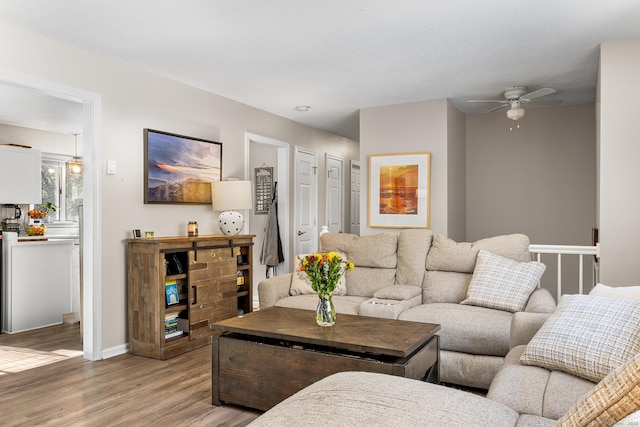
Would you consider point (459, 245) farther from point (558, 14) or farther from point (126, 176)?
point (126, 176)

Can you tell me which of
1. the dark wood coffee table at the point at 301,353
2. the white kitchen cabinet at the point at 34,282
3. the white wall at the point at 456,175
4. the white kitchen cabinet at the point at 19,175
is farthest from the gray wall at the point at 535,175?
the white kitchen cabinet at the point at 19,175

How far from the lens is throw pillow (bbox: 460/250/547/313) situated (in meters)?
3.24

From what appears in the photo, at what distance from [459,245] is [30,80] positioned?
3403 millimetres

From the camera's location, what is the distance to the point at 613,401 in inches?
39.8

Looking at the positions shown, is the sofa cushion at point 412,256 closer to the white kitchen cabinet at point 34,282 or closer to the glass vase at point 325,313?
the glass vase at point 325,313

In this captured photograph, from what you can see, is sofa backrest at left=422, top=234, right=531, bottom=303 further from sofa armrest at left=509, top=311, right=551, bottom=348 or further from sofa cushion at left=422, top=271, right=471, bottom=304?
sofa armrest at left=509, top=311, right=551, bottom=348

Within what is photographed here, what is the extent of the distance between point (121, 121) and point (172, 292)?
1.51 metres

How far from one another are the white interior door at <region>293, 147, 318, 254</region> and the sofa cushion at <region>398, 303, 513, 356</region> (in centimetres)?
341

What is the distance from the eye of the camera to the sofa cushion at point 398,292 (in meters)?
3.50

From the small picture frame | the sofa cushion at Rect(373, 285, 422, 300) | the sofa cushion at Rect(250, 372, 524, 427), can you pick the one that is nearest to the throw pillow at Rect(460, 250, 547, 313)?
the sofa cushion at Rect(373, 285, 422, 300)

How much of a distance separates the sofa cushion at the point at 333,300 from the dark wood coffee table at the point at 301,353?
594 millimetres

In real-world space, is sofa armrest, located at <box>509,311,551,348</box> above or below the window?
below

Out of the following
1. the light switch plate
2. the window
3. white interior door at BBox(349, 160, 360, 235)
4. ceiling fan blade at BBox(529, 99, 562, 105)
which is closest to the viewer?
the light switch plate

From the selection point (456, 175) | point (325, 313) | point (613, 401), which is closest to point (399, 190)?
point (456, 175)
